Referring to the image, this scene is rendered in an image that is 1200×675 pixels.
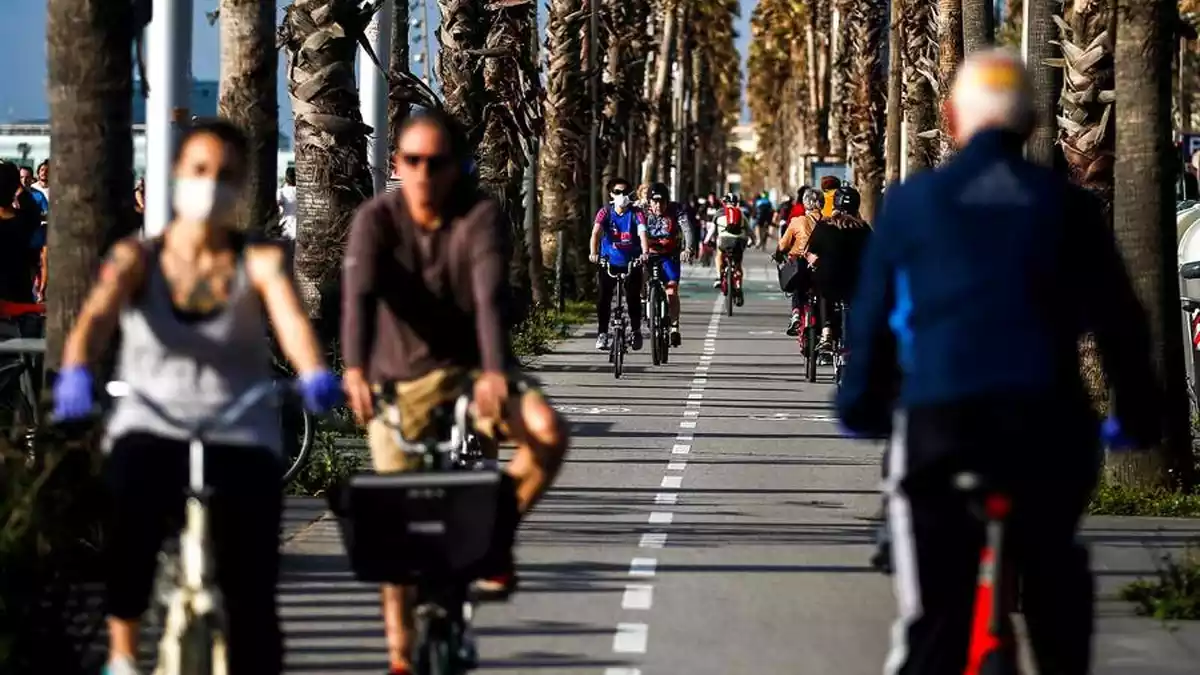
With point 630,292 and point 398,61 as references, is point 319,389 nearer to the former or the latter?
point 630,292

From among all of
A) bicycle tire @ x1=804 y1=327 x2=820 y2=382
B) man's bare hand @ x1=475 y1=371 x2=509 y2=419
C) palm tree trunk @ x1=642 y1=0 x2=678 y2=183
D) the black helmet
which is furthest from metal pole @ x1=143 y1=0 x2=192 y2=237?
palm tree trunk @ x1=642 y1=0 x2=678 y2=183

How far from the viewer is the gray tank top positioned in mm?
6438

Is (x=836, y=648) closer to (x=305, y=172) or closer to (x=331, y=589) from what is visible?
(x=331, y=589)

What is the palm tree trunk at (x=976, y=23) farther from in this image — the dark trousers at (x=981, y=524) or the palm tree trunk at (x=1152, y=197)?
the dark trousers at (x=981, y=524)

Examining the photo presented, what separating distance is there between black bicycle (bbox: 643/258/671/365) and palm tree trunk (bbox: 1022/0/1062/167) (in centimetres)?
569

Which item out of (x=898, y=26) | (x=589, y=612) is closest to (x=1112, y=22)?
(x=589, y=612)

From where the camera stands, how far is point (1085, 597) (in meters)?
5.82

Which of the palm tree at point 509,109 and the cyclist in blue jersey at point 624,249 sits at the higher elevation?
the palm tree at point 509,109

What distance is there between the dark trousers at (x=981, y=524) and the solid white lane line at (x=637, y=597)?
160 inches

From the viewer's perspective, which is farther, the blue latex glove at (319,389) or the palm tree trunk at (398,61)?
the palm tree trunk at (398,61)

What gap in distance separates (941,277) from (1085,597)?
787mm

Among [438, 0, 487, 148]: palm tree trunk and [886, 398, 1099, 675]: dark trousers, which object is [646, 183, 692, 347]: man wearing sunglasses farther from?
[886, 398, 1099, 675]: dark trousers

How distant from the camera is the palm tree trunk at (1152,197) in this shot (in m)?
13.3

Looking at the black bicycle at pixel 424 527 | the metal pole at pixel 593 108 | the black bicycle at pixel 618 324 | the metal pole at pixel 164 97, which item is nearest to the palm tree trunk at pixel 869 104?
the metal pole at pixel 593 108
